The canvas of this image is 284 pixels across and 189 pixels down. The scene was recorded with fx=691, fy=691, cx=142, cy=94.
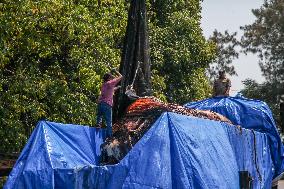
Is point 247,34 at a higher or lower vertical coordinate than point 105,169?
higher

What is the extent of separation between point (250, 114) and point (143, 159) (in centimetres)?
514

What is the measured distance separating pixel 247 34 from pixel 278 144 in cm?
3383

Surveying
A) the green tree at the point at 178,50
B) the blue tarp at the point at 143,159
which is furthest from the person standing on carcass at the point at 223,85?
the green tree at the point at 178,50

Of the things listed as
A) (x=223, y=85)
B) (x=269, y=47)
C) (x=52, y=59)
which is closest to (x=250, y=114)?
(x=223, y=85)

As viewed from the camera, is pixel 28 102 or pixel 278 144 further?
pixel 28 102

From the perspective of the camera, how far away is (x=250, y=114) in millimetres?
13336

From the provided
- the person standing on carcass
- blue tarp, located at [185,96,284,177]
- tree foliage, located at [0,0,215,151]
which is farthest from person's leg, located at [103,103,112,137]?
tree foliage, located at [0,0,215,151]

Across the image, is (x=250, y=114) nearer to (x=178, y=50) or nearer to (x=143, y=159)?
(x=143, y=159)

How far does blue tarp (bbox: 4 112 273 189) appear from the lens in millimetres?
8625

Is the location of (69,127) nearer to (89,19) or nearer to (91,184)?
(91,184)

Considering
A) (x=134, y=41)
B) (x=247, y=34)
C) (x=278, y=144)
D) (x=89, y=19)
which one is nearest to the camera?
(x=134, y=41)

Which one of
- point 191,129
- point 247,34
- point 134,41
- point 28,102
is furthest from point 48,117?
point 247,34

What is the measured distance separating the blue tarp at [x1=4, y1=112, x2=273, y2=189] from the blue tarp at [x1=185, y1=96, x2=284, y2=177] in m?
2.35

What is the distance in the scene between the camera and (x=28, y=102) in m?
16.2
